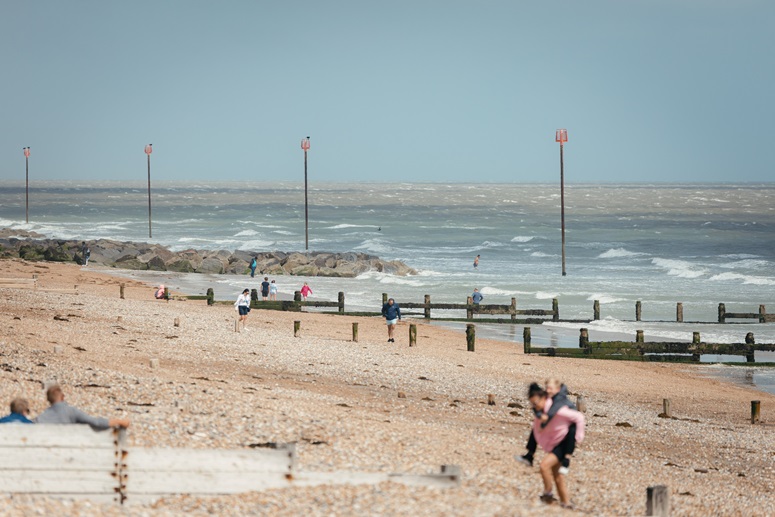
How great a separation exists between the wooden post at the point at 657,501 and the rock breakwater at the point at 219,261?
48.5m

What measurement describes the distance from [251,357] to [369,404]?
5.80 meters

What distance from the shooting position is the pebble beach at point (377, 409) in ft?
38.2

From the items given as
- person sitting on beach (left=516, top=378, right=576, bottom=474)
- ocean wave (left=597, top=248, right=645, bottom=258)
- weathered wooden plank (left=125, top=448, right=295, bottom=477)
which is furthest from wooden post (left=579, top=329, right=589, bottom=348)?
ocean wave (left=597, top=248, right=645, bottom=258)

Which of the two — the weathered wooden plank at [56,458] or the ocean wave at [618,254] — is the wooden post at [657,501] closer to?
the weathered wooden plank at [56,458]

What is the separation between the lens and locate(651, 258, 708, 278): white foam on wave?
63412 millimetres

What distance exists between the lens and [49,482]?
34.0 ft

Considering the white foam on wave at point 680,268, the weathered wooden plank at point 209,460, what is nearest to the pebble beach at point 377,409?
the weathered wooden plank at point 209,460

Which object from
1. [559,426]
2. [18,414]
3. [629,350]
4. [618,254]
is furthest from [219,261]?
[559,426]

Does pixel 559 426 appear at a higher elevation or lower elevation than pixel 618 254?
higher

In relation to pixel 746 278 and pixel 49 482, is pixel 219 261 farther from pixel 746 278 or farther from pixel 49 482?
pixel 49 482

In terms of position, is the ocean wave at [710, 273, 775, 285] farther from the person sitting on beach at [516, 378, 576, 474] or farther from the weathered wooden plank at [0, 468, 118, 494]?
the weathered wooden plank at [0, 468, 118, 494]

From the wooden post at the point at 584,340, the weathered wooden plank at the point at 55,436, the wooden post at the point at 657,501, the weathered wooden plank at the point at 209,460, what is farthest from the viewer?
the wooden post at the point at 584,340

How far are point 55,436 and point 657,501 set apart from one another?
20.3 feet

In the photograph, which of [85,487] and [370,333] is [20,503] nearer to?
[85,487]
